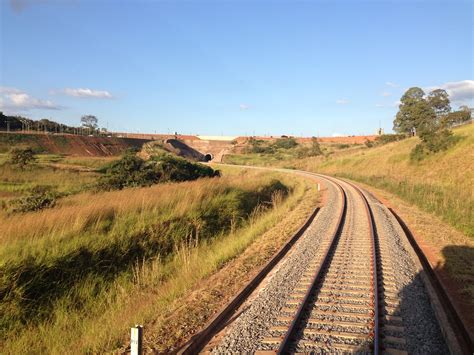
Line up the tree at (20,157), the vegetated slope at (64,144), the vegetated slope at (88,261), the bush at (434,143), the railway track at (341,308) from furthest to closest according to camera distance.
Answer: the vegetated slope at (64,144)
the bush at (434,143)
the tree at (20,157)
the vegetated slope at (88,261)
the railway track at (341,308)

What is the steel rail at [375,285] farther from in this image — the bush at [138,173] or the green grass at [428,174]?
the bush at [138,173]

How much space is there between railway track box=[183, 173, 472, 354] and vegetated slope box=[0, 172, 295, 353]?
7.81ft

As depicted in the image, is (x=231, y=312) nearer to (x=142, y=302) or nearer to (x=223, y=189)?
(x=142, y=302)

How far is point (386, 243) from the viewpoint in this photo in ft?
39.5

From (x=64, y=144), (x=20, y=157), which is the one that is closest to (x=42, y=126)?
(x=64, y=144)

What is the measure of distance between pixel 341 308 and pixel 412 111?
83.6 m

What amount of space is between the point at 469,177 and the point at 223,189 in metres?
22.3

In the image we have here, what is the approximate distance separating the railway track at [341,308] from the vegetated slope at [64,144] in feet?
227

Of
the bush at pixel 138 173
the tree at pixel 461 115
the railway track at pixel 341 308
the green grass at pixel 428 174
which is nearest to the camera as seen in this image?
the railway track at pixel 341 308

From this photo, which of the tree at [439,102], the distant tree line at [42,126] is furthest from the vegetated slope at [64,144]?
the tree at [439,102]

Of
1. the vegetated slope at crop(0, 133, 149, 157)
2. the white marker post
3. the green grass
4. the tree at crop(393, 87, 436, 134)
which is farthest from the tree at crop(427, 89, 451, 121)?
the white marker post

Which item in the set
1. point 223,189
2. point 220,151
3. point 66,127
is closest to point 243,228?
point 223,189

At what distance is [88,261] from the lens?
848 cm

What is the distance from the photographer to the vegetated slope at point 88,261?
634 centimetres
